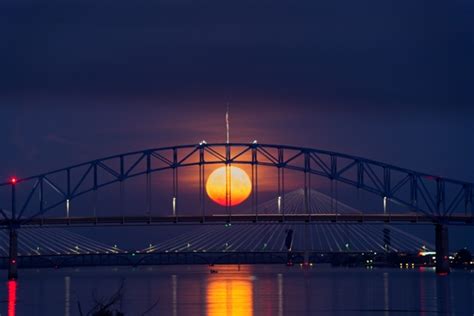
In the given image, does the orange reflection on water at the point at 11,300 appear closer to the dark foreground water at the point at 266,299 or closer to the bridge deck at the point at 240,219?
the dark foreground water at the point at 266,299

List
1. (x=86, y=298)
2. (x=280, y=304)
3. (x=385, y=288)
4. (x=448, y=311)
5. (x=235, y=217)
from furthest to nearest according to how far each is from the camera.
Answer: (x=235, y=217) → (x=385, y=288) → (x=86, y=298) → (x=280, y=304) → (x=448, y=311)

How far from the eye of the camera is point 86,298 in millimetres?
105062

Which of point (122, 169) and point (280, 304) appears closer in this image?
point (280, 304)

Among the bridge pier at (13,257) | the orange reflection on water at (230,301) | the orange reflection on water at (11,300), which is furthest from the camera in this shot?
the bridge pier at (13,257)

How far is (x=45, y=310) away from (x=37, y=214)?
7674cm

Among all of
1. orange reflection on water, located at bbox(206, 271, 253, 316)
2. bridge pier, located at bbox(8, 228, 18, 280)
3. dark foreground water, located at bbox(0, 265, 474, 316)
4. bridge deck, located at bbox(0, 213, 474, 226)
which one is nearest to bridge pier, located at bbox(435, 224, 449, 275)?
bridge deck, located at bbox(0, 213, 474, 226)

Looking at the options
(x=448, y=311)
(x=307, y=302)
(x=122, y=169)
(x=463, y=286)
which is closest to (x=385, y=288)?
(x=463, y=286)

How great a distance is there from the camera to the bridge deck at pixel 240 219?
529ft

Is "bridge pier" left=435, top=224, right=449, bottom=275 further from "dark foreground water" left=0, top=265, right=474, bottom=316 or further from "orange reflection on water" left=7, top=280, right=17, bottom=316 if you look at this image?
"orange reflection on water" left=7, top=280, right=17, bottom=316

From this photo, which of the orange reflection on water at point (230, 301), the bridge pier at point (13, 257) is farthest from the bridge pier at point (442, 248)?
the bridge pier at point (13, 257)

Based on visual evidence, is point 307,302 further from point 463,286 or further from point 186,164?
point 186,164

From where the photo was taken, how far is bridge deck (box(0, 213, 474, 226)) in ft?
529

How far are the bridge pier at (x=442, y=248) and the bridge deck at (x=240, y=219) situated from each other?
1.36m

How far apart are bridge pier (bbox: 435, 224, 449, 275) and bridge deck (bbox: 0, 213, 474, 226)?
1.36m
